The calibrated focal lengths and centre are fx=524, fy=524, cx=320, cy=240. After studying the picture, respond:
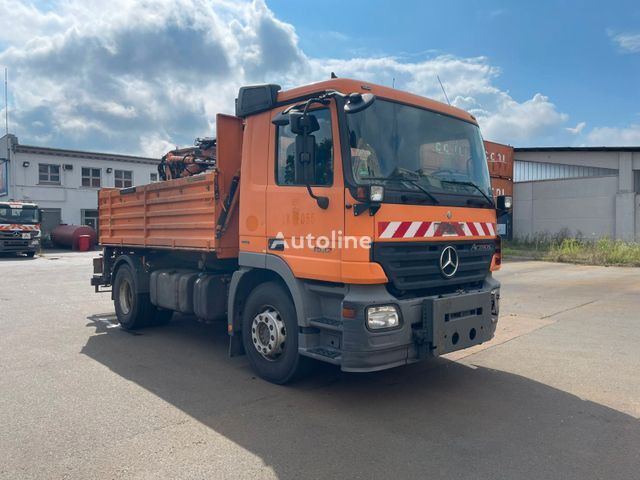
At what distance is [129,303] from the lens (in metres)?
8.34

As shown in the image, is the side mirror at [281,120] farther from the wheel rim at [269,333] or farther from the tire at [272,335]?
the wheel rim at [269,333]

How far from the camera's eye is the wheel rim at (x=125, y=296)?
27.3 feet

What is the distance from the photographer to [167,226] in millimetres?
7156

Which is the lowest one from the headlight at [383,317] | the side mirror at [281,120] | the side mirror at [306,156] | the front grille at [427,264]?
the headlight at [383,317]

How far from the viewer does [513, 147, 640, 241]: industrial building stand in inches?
985

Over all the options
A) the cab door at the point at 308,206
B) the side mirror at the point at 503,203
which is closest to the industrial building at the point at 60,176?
the cab door at the point at 308,206

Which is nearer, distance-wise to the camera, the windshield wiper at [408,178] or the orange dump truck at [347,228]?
the orange dump truck at [347,228]

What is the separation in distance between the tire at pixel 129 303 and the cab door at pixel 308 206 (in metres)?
3.58

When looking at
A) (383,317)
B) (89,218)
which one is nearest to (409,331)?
(383,317)

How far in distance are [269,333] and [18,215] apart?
82.5 ft

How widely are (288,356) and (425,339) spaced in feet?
4.52

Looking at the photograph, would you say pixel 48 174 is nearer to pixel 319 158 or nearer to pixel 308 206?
pixel 308 206

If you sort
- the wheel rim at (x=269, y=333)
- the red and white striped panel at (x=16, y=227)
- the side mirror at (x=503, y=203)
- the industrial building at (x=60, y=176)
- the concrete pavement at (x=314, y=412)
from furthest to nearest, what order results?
the industrial building at (x=60, y=176) < the red and white striped panel at (x=16, y=227) < the side mirror at (x=503, y=203) < the wheel rim at (x=269, y=333) < the concrete pavement at (x=314, y=412)

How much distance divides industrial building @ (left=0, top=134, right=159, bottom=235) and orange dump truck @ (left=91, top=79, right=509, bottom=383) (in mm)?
32223
